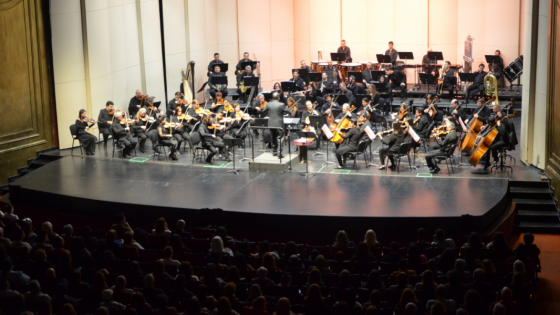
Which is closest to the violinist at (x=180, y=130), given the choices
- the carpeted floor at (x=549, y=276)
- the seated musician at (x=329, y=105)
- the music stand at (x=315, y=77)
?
the seated musician at (x=329, y=105)

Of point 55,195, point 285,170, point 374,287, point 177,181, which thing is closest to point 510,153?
point 285,170

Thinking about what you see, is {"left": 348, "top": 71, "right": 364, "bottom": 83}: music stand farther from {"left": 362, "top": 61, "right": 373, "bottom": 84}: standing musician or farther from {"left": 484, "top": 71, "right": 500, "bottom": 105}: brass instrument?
{"left": 484, "top": 71, "right": 500, "bottom": 105}: brass instrument

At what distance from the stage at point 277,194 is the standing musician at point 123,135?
0.38 metres

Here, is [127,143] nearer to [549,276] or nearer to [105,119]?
[105,119]

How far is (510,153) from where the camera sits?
1472 centimetres

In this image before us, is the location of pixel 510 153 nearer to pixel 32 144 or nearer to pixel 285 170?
pixel 285 170

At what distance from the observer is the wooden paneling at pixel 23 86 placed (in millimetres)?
14664

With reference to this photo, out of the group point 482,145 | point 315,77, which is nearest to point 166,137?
point 315,77

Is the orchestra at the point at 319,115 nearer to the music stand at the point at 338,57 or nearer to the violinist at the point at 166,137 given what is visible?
the violinist at the point at 166,137

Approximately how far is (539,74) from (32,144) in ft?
37.2

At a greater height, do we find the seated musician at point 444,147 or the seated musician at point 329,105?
the seated musician at point 329,105

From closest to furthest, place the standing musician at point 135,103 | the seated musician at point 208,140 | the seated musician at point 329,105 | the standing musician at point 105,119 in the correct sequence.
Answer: the seated musician at point 208,140 < the standing musician at point 105,119 < the seated musician at point 329,105 < the standing musician at point 135,103

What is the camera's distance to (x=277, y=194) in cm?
1226

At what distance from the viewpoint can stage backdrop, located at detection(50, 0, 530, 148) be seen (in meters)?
16.3
